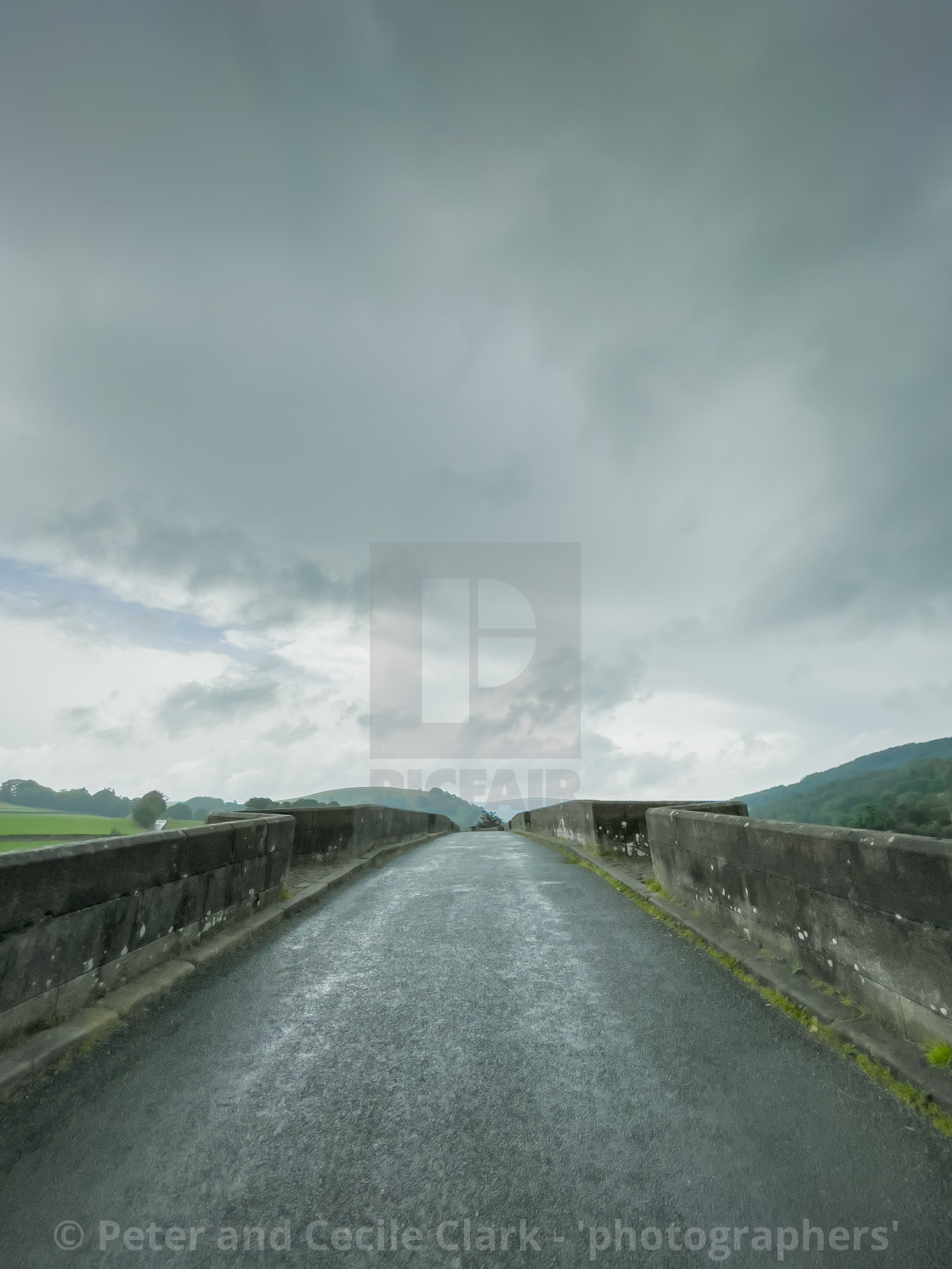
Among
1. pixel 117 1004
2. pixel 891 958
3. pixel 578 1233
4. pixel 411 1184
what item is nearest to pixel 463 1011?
pixel 411 1184

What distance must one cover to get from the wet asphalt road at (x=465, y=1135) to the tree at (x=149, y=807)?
59045mm

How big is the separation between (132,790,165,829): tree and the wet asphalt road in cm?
5905

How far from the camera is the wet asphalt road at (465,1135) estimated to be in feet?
6.36

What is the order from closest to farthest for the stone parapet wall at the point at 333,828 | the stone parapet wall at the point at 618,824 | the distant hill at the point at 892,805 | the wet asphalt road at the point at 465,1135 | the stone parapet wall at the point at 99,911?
the wet asphalt road at the point at 465,1135 < the stone parapet wall at the point at 99,911 < the stone parapet wall at the point at 333,828 < the stone parapet wall at the point at 618,824 < the distant hill at the point at 892,805

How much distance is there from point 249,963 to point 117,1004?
1248mm

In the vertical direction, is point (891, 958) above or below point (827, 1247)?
above

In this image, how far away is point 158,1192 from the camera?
7.04 feet

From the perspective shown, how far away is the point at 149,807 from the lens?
182 feet

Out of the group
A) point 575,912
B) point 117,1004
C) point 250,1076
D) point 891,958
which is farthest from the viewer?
point 575,912

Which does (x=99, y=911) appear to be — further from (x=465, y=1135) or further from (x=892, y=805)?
(x=892, y=805)

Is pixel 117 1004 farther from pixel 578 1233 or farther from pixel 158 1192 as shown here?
pixel 578 1233

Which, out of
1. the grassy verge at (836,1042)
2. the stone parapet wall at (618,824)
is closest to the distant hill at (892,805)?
the stone parapet wall at (618,824)

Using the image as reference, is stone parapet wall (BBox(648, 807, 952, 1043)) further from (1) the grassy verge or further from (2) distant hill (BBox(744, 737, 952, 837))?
(2) distant hill (BBox(744, 737, 952, 837))

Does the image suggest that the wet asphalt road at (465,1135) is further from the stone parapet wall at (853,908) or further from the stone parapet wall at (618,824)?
the stone parapet wall at (618,824)
